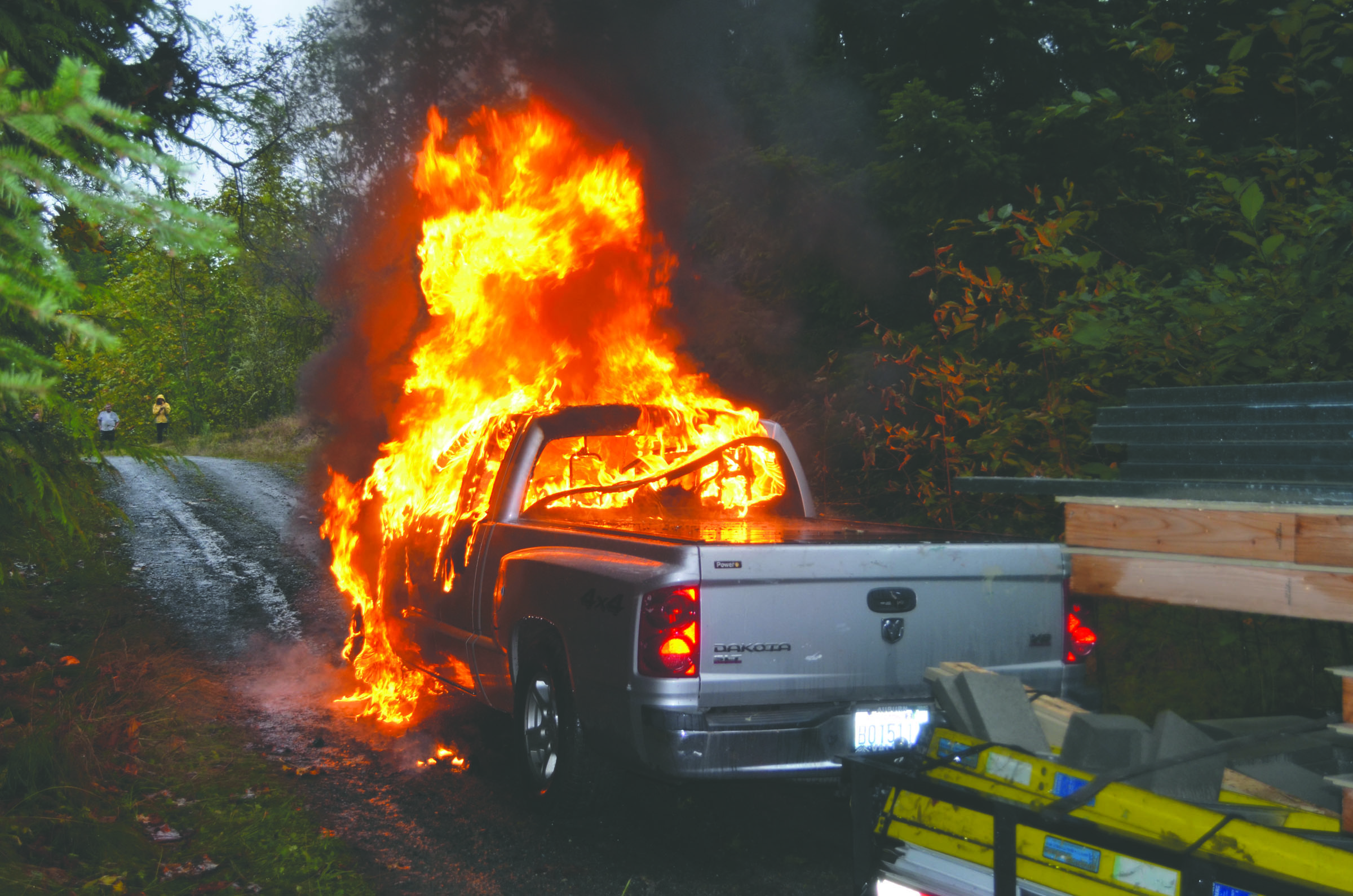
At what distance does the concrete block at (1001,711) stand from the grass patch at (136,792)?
2.70 meters

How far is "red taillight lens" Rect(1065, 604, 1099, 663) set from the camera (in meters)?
5.01

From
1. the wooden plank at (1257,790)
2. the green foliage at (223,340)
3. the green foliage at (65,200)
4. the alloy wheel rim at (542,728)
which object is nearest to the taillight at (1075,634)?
the wooden plank at (1257,790)

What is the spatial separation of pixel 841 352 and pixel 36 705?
7350 millimetres

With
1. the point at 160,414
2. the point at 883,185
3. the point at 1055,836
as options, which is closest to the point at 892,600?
the point at 1055,836

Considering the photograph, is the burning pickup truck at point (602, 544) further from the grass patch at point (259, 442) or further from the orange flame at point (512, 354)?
the grass patch at point (259, 442)

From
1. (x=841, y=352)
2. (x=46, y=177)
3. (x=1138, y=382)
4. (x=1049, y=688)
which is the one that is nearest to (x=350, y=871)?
(x=1049, y=688)

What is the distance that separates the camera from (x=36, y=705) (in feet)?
20.3

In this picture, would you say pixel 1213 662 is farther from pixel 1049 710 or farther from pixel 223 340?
pixel 223 340

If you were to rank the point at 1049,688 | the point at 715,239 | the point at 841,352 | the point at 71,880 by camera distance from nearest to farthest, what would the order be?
1. the point at 71,880
2. the point at 1049,688
3. the point at 841,352
4. the point at 715,239

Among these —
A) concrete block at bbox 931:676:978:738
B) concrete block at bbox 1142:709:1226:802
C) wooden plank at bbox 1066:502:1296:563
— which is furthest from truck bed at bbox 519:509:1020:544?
concrete block at bbox 1142:709:1226:802

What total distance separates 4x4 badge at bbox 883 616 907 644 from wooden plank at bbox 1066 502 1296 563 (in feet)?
4.38

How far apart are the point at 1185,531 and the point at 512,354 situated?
6.47 meters

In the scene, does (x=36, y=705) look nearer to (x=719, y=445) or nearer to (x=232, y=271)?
(x=719, y=445)

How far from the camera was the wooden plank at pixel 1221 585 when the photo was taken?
271cm
